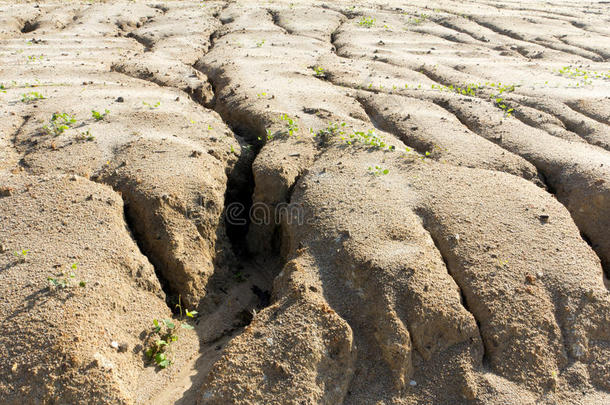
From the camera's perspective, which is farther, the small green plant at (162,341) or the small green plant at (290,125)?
the small green plant at (290,125)

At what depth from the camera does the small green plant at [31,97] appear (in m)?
4.80

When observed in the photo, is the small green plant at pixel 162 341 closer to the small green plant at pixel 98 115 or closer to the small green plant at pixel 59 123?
the small green plant at pixel 59 123

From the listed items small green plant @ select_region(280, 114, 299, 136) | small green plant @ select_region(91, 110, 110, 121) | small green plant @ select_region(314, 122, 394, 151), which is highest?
small green plant @ select_region(314, 122, 394, 151)

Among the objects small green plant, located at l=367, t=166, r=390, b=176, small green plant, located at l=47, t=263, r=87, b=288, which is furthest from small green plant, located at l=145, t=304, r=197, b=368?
small green plant, located at l=367, t=166, r=390, b=176

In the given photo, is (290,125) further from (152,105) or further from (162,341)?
(162,341)

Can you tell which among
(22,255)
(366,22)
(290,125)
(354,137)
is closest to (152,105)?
(290,125)

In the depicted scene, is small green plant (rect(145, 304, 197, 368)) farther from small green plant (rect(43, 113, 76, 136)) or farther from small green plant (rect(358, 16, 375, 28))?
small green plant (rect(358, 16, 375, 28))

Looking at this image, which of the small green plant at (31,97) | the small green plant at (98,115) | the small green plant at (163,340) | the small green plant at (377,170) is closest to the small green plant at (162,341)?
the small green plant at (163,340)

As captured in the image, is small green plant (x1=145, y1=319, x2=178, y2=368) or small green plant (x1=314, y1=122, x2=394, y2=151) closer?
small green plant (x1=145, y1=319, x2=178, y2=368)

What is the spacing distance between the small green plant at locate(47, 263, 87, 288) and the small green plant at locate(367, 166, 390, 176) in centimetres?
233

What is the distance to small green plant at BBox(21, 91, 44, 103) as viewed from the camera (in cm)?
480

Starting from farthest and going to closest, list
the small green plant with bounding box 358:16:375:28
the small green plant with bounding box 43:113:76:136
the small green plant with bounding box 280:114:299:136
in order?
1. the small green plant with bounding box 358:16:375:28
2. the small green plant with bounding box 280:114:299:136
3. the small green plant with bounding box 43:113:76:136

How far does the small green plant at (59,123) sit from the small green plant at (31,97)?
59cm

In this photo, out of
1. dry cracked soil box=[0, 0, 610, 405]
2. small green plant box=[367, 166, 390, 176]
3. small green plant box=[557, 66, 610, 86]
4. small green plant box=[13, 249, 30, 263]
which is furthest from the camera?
small green plant box=[557, 66, 610, 86]
